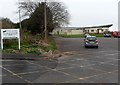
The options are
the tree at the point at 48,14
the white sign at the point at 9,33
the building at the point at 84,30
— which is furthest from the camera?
the building at the point at 84,30

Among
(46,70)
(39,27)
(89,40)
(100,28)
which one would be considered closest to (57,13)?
(39,27)

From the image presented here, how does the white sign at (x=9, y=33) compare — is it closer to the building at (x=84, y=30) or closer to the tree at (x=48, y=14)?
the tree at (x=48, y=14)

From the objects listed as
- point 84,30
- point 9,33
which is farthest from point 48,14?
point 84,30

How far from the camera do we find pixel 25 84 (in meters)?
9.63

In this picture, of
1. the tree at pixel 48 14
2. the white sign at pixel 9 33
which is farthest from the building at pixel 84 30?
the white sign at pixel 9 33

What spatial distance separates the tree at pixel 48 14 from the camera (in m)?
51.3

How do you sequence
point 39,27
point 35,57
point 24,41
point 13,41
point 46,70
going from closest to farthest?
point 46,70 < point 35,57 < point 13,41 < point 24,41 < point 39,27

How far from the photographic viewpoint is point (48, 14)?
5250 cm

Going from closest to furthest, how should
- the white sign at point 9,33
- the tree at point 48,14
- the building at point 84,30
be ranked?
the white sign at point 9,33 → the tree at point 48,14 → the building at point 84,30

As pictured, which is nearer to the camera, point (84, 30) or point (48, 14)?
point (48, 14)

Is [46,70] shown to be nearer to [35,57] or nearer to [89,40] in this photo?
[35,57]

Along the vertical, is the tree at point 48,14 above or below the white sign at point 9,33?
above

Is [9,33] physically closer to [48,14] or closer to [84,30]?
[48,14]

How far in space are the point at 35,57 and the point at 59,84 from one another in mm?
8783
